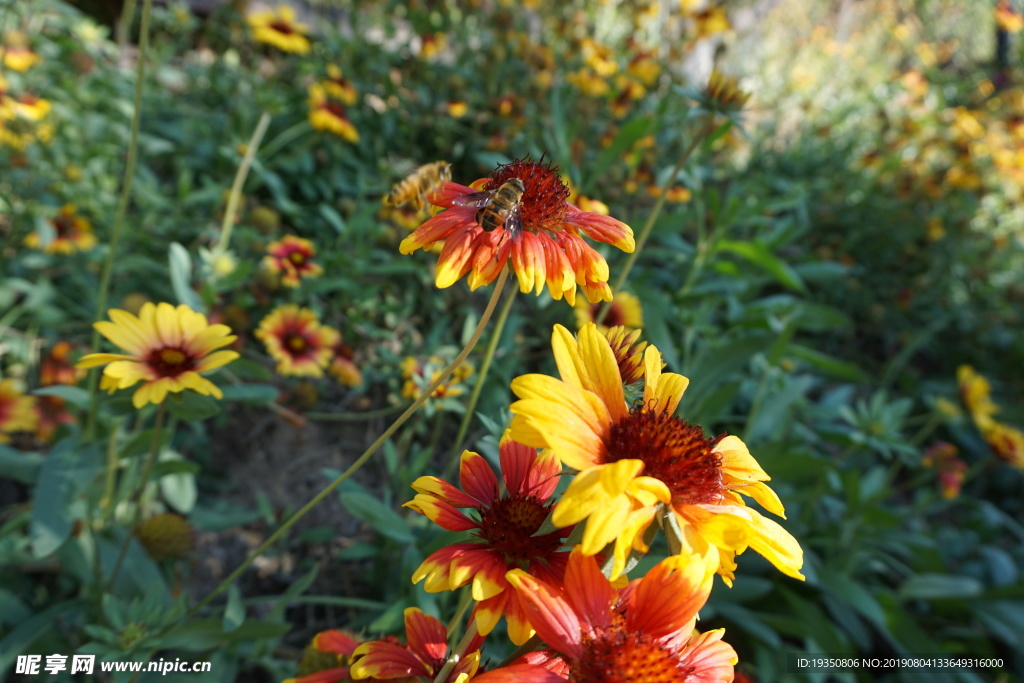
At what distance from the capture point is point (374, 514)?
3.72 ft

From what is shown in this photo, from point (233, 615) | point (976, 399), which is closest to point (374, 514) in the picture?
point (233, 615)

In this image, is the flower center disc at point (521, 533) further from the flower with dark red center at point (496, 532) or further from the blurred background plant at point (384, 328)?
the blurred background plant at point (384, 328)

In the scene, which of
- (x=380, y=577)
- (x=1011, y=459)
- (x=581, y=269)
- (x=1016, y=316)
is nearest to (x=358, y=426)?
(x=380, y=577)

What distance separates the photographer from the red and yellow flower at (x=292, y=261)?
1.63 meters

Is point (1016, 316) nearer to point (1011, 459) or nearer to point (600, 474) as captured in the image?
point (1011, 459)

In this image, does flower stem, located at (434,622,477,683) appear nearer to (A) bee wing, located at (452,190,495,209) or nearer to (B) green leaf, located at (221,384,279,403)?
(A) bee wing, located at (452,190,495,209)

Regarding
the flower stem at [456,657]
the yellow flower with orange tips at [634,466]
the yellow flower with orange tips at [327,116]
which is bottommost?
the flower stem at [456,657]

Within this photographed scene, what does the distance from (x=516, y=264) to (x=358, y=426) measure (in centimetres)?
141

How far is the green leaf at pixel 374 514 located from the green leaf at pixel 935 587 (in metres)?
1.76

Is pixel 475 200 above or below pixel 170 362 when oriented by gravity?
above

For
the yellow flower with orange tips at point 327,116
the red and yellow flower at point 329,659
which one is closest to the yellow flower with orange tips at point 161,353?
the red and yellow flower at point 329,659

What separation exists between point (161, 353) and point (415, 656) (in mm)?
686

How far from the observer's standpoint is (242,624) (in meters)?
1.00

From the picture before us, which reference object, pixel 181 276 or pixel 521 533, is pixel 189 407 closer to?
pixel 181 276
